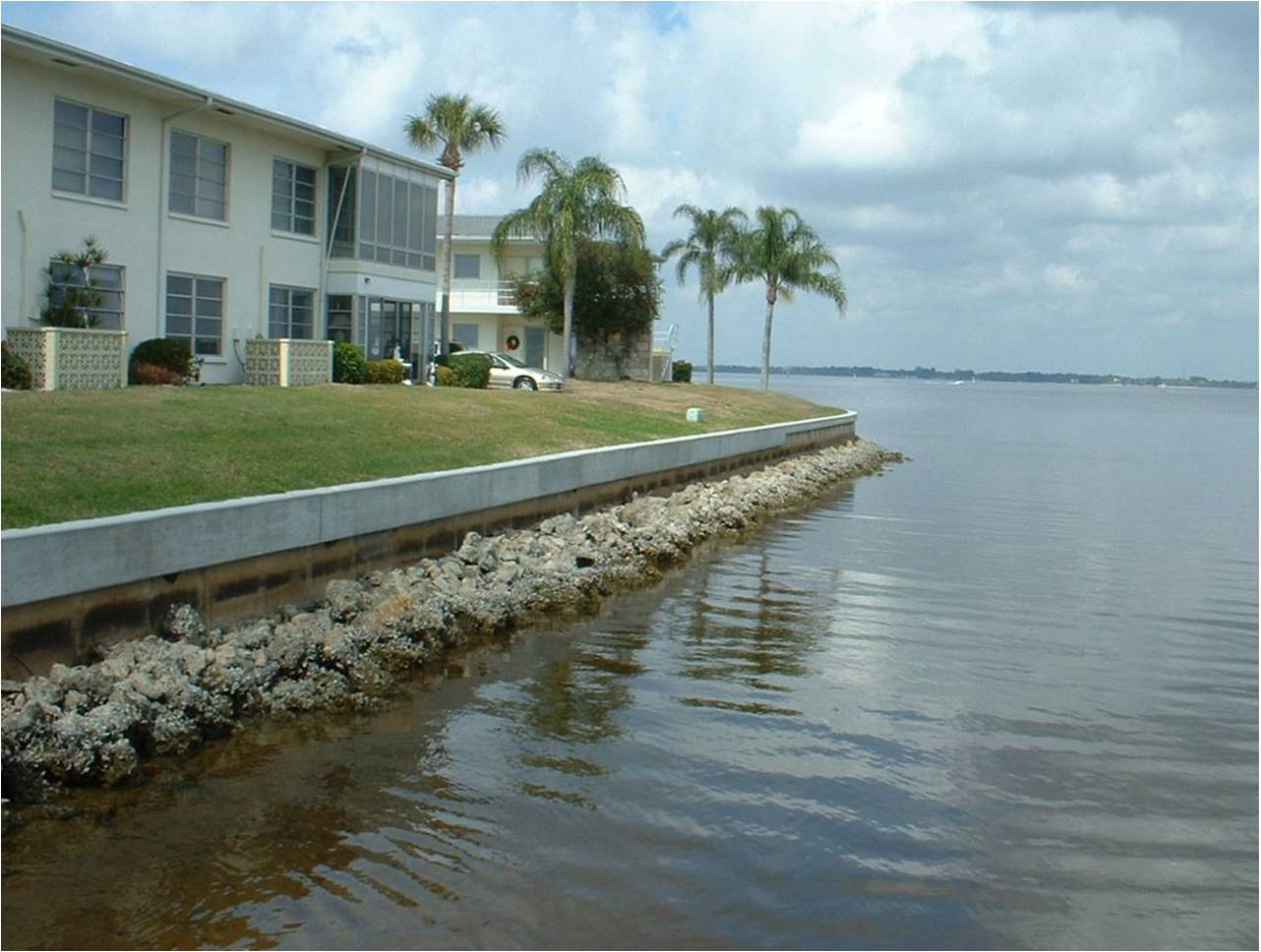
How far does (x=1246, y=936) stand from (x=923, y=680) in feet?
18.7

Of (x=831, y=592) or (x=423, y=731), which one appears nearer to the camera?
(x=423, y=731)

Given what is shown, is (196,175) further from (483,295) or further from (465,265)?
(465,265)

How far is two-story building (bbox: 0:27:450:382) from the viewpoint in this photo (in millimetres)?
24484

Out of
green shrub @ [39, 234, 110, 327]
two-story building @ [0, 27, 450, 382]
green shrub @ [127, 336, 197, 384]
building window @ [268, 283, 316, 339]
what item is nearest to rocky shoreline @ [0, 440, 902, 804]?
green shrub @ [127, 336, 197, 384]

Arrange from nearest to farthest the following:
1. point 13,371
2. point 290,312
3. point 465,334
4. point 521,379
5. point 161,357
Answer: point 13,371, point 161,357, point 290,312, point 521,379, point 465,334

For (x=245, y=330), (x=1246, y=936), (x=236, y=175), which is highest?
(x=236, y=175)

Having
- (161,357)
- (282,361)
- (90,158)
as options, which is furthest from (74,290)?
(282,361)

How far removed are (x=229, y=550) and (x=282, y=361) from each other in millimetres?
18277

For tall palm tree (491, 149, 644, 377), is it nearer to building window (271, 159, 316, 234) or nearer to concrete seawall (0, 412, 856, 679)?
building window (271, 159, 316, 234)

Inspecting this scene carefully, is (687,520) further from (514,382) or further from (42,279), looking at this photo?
(514,382)

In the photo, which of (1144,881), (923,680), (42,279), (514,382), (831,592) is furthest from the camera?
(514,382)

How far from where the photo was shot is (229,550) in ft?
39.2

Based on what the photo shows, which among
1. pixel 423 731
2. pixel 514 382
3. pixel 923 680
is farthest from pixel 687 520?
pixel 514 382

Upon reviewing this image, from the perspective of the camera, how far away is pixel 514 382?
1727 inches
